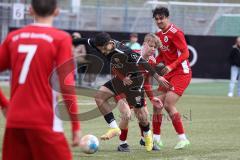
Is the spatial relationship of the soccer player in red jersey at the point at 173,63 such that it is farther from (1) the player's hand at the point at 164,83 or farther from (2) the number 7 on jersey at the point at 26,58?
(2) the number 7 on jersey at the point at 26,58

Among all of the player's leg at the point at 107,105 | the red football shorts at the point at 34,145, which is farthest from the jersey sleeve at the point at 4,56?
the player's leg at the point at 107,105

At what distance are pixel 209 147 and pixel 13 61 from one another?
6.32 m

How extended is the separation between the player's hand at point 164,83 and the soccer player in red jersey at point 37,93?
5485 millimetres

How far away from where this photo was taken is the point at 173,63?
38.0ft

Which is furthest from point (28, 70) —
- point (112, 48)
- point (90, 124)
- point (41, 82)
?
point (90, 124)

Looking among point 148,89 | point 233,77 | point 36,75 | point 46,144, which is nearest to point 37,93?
point 36,75

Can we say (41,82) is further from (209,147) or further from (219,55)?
(219,55)

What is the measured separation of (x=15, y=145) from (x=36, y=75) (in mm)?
616

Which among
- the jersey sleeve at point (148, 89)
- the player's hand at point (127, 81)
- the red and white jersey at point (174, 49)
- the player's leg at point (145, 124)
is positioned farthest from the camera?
the jersey sleeve at point (148, 89)

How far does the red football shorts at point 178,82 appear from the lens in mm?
11789

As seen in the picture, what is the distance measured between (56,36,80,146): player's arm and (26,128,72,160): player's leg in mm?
145

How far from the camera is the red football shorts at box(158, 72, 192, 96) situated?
464 inches

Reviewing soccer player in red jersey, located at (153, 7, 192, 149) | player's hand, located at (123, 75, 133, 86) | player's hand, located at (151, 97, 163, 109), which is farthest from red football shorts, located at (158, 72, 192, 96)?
player's hand, located at (123, 75, 133, 86)

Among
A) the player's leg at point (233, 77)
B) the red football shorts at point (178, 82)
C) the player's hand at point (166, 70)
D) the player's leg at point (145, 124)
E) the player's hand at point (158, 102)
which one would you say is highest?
the player's hand at point (166, 70)
